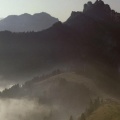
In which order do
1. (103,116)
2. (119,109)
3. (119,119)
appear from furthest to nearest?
1. (119,109)
2. (103,116)
3. (119,119)

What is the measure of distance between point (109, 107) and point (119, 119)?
32051 mm

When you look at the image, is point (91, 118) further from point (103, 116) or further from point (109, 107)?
point (109, 107)

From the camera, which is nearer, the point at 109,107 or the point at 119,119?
the point at 119,119

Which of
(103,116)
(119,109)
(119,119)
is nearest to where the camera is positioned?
(119,119)

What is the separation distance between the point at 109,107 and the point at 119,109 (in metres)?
8.78

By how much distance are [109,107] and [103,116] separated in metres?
20.5

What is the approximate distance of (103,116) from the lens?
18025 cm

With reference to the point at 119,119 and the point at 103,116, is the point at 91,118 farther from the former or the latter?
the point at 119,119

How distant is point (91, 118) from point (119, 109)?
79.8 ft

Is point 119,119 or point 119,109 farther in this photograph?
point 119,109

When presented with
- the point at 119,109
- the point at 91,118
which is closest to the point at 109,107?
the point at 119,109

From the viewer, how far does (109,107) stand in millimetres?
199125

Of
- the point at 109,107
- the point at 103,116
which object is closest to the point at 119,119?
the point at 103,116

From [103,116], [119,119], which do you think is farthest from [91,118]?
[119,119]
